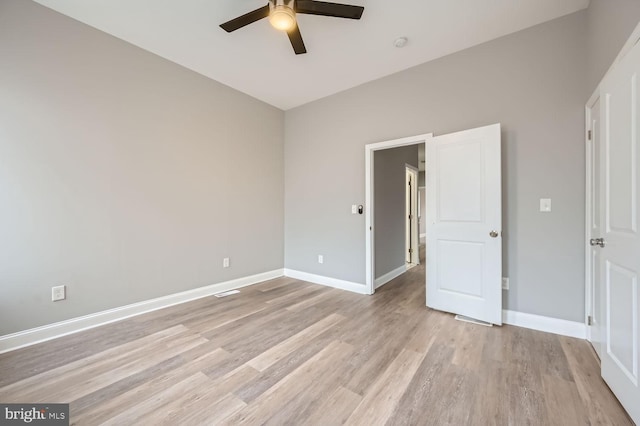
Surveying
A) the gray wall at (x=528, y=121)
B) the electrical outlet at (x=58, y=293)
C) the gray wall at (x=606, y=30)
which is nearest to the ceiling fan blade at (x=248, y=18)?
the gray wall at (x=528, y=121)

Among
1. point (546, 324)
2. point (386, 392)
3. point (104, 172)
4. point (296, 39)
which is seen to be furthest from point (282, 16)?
point (546, 324)

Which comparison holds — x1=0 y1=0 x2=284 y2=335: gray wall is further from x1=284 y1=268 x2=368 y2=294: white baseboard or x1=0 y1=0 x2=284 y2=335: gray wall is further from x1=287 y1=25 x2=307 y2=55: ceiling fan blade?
x1=287 y1=25 x2=307 y2=55: ceiling fan blade

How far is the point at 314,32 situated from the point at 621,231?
9.29 feet

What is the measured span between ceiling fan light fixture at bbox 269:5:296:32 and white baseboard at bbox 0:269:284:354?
308cm

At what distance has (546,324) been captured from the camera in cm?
236

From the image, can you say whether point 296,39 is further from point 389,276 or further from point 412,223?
point 412,223

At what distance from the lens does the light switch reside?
2.35 meters

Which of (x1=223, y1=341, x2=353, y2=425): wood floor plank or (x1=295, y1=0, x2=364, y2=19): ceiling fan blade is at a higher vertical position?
(x1=295, y1=0, x2=364, y2=19): ceiling fan blade

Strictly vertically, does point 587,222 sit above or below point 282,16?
below

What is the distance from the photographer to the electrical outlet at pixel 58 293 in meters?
2.26

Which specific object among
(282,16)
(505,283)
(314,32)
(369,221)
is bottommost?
(505,283)

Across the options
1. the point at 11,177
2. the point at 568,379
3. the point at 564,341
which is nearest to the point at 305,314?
the point at 568,379

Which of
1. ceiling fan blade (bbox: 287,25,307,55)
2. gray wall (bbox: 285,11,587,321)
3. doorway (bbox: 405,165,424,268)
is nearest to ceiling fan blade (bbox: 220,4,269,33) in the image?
ceiling fan blade (bbox: 287,25,307,55)

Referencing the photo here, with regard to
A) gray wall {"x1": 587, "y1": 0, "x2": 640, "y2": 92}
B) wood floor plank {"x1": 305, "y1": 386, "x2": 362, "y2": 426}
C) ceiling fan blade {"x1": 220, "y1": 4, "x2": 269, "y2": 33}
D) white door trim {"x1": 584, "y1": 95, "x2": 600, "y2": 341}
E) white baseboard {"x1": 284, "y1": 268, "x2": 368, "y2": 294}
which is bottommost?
wood floor plank {"x1": 305, "y1": 386, "x2": 362, "y2": 426}
